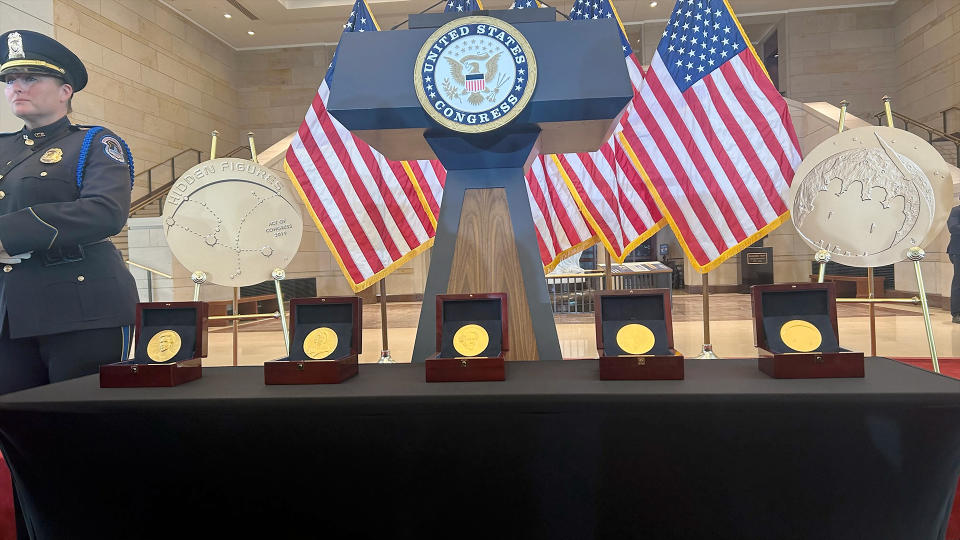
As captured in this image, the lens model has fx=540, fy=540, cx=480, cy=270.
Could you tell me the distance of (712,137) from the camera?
3205 mm

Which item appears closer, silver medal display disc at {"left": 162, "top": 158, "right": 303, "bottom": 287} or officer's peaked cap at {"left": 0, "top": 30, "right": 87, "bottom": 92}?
officer's peaked cap at {"left": 0, "top": 30, "right": 87, "bottom": 92}

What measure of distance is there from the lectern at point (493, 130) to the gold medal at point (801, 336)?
61cm

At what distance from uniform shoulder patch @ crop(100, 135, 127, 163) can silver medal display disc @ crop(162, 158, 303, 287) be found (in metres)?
0.56

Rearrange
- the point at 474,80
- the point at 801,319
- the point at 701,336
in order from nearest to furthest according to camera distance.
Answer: the point at 801,319 → the point at 474,80 → the point at 701,336

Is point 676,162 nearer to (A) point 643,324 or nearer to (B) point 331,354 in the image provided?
(A) point 643,324

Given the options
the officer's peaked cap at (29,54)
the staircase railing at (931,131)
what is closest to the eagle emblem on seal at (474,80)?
the officer's peaked cap at (29,54)

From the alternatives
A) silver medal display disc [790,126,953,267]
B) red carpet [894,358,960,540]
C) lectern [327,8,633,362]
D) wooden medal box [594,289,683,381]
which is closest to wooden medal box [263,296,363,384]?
lectern [327,8,633,362]

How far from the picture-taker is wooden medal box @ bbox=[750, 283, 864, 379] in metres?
0.96

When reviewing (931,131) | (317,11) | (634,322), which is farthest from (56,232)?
(317,11)

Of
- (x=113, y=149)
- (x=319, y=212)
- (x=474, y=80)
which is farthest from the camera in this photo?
(x=319, y=212)

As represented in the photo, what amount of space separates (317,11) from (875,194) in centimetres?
1364

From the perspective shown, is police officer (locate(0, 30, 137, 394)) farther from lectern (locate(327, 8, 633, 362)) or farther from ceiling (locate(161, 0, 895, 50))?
ceiling (locate(161, 0, 895, 50))

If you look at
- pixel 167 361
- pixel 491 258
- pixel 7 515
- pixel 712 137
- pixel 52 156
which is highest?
pixel 712 137

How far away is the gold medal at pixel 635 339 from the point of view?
3.41 feet
